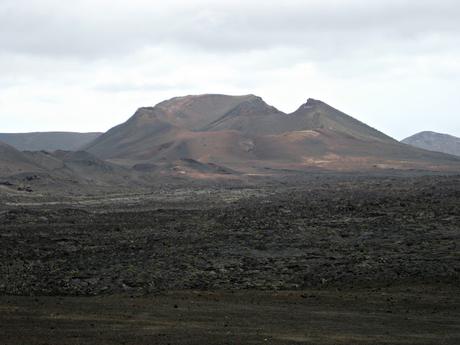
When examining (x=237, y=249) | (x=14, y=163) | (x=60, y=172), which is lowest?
(x=237, y=249)

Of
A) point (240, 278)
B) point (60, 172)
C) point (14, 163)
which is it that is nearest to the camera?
point (240, 278)

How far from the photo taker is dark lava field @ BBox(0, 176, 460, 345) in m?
19.3

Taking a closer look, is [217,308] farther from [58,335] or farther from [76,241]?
[76,241]

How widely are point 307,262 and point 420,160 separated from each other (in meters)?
149

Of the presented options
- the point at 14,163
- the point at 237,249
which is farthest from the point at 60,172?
the point at 237,249

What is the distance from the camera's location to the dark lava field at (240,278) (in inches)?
760

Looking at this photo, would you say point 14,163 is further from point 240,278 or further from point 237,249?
point 240,278

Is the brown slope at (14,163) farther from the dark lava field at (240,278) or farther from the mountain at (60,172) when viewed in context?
the dark lava field at (240,278)

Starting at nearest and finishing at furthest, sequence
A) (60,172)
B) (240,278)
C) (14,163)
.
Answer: (240,278) → (60,172) → (14,163)

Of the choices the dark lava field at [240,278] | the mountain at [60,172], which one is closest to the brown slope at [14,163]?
the mountain at [60,172]

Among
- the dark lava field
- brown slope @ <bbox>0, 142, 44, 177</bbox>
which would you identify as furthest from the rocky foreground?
brown slope @ <bbox>0, 142, 44, 177</bbox>

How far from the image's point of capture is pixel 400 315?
21844mm

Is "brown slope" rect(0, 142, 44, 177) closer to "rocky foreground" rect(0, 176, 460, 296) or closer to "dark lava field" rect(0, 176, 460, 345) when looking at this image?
"rocky foreground" rect(0, 176, 460, 296)

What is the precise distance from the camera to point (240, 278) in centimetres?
2956
